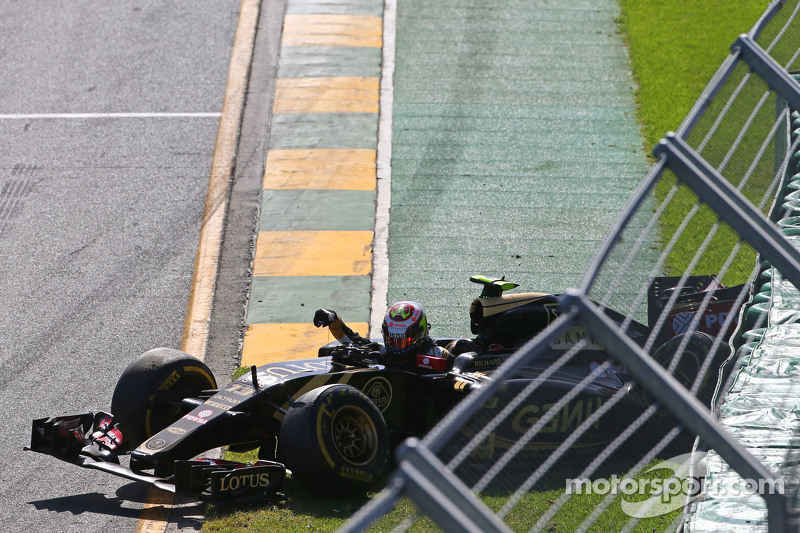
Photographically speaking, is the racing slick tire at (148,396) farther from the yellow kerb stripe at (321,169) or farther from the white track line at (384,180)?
the yellow kerb stripe at (321,169)

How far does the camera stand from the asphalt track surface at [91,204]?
26.1 ft

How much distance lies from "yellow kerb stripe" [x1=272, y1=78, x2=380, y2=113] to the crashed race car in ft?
20.4

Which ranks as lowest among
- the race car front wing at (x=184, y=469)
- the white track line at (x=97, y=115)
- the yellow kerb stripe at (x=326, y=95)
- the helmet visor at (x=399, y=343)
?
the race car front wing at (x=184, y=469)

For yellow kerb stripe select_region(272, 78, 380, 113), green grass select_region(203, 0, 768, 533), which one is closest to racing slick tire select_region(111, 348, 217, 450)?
green grass select_region(203, 0, 768, 533)

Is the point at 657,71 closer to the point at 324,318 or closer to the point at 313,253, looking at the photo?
the point at 313,253

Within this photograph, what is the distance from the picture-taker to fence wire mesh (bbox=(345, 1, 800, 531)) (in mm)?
2850

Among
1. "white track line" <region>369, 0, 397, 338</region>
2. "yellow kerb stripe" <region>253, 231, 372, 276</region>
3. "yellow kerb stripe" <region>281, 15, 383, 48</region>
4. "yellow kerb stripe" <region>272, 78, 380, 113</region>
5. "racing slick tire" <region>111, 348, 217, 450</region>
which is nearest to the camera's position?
"racing slick tire" <region>111, 348, 217, 450</region>

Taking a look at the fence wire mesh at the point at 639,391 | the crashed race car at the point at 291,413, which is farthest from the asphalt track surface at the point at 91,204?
the fence wire mesh at the point at 639,391

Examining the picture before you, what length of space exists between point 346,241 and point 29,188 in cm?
418

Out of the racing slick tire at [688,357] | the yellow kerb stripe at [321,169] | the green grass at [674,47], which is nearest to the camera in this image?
the racing slick tire at [688,357]

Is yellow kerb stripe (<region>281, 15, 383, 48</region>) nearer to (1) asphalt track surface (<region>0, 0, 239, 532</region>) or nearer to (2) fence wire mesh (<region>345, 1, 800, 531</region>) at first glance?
(1) asphalt track surface (<region>0, 0, 239, 532</region>)

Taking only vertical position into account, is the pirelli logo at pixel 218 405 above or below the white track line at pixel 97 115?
below

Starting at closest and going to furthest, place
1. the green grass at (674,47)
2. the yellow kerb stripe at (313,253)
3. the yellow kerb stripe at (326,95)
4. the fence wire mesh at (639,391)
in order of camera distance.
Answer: the fence wire mesh at (639,391) < the yellow kerb stripe at (313,253) < the green grass at (674,47) < the yellow kerb stripe at (326,95)

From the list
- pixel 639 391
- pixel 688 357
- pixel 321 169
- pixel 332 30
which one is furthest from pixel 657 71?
pixel 639 391
